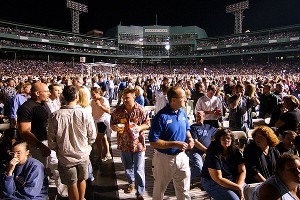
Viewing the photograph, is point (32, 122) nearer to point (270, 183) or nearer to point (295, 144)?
point (270, 183)

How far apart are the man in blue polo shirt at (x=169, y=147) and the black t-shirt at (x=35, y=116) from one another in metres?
1.89

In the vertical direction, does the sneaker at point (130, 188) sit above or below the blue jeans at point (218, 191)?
below

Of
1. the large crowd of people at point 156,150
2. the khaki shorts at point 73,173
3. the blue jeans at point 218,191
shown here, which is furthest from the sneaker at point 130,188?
the blue jeans at point 218,191

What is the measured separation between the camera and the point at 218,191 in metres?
3.57

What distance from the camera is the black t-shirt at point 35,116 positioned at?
13.0 ft

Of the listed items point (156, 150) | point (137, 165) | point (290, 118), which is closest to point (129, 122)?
point (137, 165)

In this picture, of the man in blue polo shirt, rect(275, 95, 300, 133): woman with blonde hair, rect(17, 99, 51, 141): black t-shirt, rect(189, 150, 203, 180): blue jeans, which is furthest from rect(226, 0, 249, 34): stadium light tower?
rect(17, 99, 51, 141): black t-shirt

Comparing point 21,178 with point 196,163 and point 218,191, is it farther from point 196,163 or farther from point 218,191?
point 196,163

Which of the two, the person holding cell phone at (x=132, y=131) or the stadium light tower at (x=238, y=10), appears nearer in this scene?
the person holding cell phone at (x=132, y=131)

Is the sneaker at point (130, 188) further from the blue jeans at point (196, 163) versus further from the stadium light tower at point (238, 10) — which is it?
the stadium light tower at point (238, 10)

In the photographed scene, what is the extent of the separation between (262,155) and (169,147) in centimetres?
130

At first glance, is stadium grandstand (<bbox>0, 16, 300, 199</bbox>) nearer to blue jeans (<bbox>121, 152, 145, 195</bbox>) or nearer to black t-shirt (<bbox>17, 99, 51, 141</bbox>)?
blue jeans (<bbox>121, 152, 145, 195</bbox>)

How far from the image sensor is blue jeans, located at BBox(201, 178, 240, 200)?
351cm

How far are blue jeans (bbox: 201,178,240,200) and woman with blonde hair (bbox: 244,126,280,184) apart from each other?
0.38 meters
